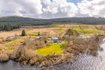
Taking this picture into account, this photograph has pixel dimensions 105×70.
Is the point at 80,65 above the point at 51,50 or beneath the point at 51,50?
beneath

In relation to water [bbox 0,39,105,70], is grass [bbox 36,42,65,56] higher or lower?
higher

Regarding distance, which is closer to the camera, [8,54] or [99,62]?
[99,62]

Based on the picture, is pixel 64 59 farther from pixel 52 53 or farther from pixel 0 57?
pixel 0 57

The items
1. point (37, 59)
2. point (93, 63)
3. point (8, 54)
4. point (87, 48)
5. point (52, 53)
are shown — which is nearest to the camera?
point (93, 63)

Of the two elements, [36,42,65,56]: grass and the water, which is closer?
the water

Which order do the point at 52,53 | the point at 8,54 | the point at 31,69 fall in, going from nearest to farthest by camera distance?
the point at 31,69 < the point at 52,53 < the point at 8,54

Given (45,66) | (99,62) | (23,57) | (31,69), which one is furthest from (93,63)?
(23,57)

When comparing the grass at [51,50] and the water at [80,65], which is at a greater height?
the grass at [51,50]

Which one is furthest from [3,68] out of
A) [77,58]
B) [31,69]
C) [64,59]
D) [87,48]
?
[87,48]

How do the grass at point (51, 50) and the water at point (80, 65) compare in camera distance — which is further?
the grass at point (51, 50)

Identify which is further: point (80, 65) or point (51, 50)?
point (51, 50)
